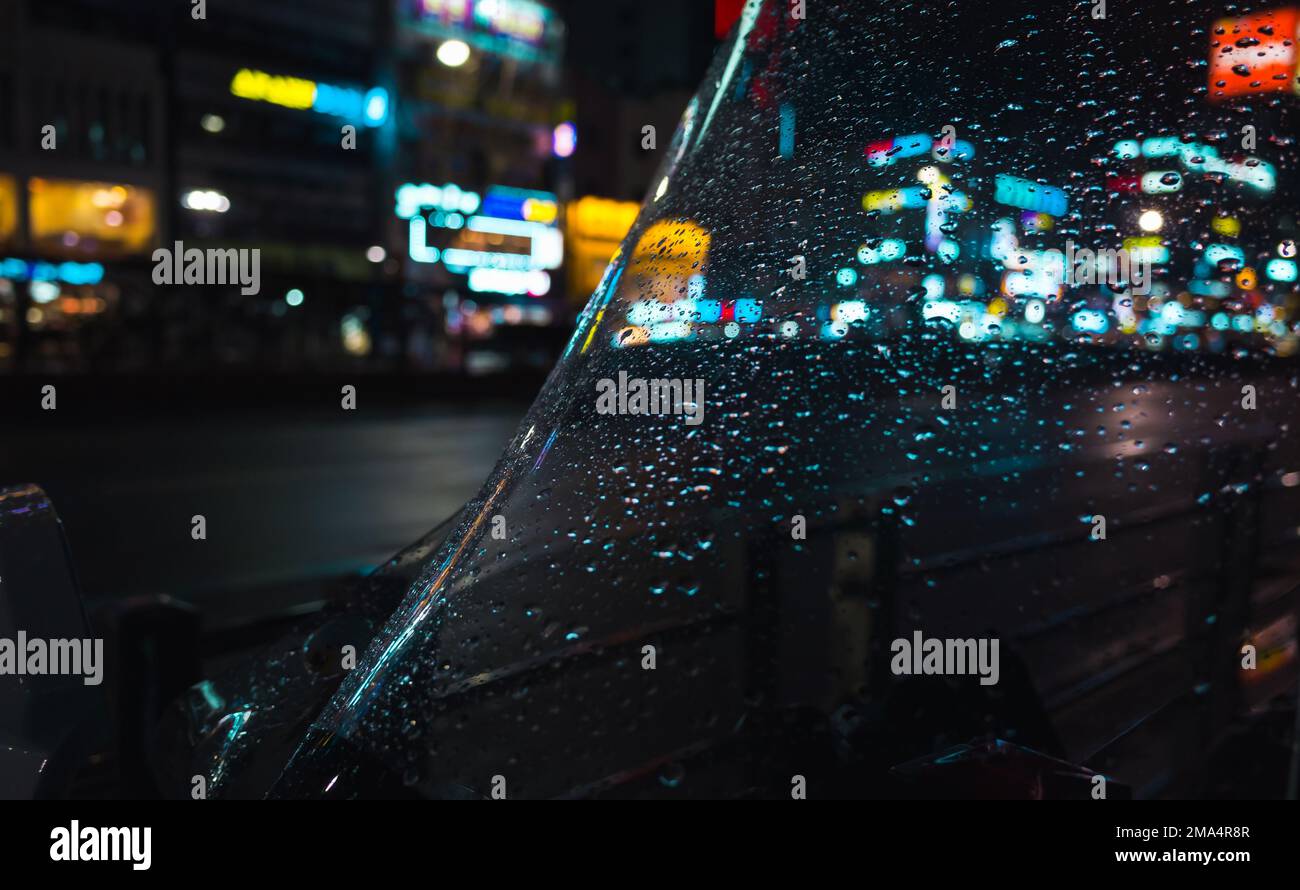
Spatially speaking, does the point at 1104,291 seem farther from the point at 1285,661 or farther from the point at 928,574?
the point at 1285,661

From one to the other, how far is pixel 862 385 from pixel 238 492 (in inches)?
352

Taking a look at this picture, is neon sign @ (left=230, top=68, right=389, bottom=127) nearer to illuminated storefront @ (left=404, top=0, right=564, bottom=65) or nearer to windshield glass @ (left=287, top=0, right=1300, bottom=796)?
illuminated storefront @ (left=404, top=0, right=564, bottom=65)

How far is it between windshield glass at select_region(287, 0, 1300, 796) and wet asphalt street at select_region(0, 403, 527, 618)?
5.05 m

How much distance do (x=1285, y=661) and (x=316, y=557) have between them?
6091 millimetres

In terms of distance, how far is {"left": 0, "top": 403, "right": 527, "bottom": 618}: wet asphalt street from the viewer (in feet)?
20.7

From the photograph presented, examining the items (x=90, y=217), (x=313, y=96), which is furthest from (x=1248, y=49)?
(x=313, y=96)

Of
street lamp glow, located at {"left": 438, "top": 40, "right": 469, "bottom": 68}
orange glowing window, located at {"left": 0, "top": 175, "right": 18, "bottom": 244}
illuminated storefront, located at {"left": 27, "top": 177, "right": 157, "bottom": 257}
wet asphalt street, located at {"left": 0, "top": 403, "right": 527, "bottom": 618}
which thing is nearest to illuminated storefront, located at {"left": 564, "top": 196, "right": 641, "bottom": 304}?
street lamp glow, located at {"left": 438, "top": 40, "right": 469, "bottom": 68}

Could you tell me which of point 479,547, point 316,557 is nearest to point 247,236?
point 316,557

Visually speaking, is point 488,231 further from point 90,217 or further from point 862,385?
point 862,385

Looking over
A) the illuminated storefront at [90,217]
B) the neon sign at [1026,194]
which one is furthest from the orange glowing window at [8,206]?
the neon sign at [1026,194]

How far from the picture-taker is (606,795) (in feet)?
3.32

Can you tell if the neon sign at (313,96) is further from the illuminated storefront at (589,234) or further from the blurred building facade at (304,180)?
the illuminated storefront at (589,234)

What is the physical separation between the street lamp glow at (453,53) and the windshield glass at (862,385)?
44232mm

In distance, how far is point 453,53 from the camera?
139 feet
